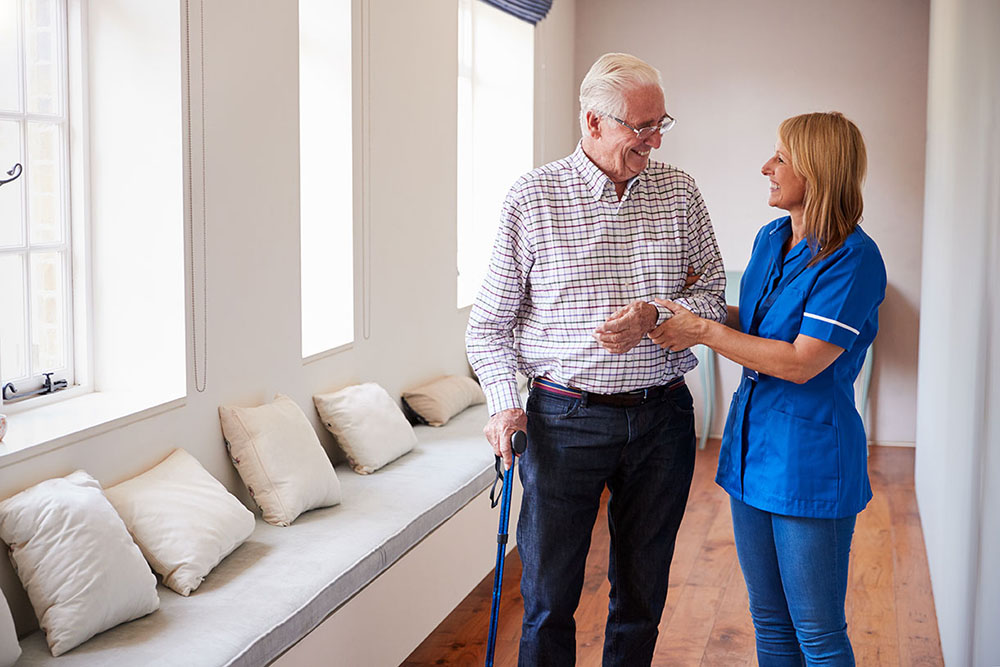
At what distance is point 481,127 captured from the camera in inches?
225

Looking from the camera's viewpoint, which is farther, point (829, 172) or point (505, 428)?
point (505, 428)

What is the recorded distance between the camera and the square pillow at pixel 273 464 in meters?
3.02

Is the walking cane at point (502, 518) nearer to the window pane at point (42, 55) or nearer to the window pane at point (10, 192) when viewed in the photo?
the window pane at point (10, 192)

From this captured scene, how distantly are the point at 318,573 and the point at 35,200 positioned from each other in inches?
47.5

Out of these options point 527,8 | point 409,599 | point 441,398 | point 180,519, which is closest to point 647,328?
point 180,519

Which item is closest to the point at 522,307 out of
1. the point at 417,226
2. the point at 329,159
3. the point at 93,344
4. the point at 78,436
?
the point at 78,436

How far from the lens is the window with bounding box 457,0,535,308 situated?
219 inches

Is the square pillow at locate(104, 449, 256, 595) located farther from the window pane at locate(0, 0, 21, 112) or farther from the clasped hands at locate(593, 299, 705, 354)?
the clasped hands at locate(593, 299, 705, 354)

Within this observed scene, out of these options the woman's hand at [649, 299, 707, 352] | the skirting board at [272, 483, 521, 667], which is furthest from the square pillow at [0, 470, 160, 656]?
the woman's hand at [649, 299, 707, 352]

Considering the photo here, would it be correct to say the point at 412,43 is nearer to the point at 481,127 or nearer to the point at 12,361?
the point at 481,127

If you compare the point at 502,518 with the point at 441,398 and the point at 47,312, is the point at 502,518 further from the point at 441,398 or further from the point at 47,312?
the point at 441,398

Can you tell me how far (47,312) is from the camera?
2805 mm

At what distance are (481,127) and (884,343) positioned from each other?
2.72 meters

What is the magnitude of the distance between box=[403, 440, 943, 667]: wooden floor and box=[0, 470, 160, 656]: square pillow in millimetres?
1235
